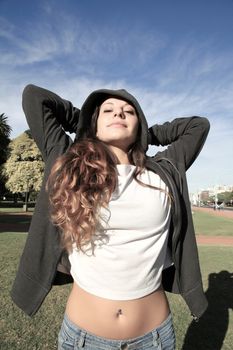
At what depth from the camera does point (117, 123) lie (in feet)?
6.46

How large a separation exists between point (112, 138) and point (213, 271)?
7414 millimetres

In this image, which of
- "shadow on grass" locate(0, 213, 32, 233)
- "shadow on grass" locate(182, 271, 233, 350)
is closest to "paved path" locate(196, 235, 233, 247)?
"shadow on grass" locate(182, 271, 233, 350)

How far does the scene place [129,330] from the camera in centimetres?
174

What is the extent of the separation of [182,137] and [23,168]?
3390cm

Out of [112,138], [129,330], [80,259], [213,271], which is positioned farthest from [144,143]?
[213,271]

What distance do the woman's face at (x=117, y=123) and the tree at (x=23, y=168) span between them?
32.3 m

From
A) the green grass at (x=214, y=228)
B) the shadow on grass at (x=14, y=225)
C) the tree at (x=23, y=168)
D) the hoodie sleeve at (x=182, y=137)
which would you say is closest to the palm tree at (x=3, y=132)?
the tree at (x=23, y=168)

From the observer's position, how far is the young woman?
A: 1.72 m

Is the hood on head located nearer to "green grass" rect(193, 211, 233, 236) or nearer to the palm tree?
"green grass" rect(193, 211, 233, 236)

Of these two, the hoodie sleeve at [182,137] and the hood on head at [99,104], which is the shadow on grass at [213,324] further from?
the hood on head at [99,104]

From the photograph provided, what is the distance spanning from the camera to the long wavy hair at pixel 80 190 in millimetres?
1733

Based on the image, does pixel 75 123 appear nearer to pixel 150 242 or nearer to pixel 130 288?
pixel 150 242

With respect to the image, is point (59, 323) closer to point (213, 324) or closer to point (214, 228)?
point (213, 324)

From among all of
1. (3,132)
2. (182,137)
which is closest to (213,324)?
(182,137)
